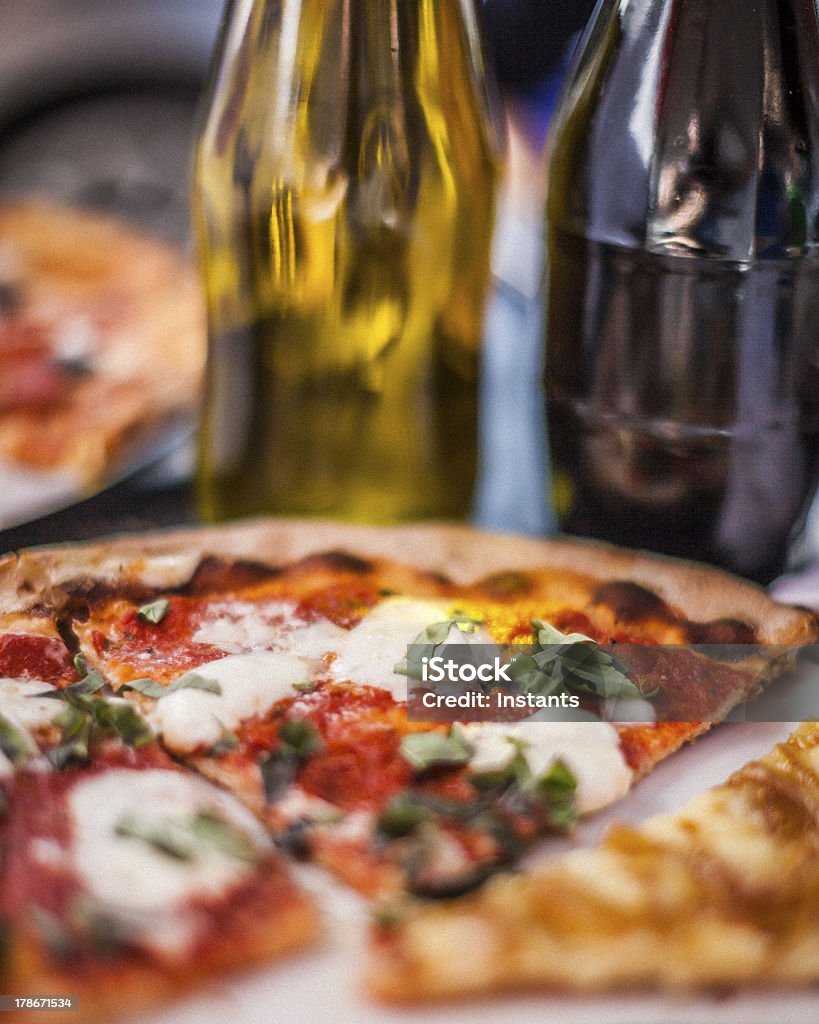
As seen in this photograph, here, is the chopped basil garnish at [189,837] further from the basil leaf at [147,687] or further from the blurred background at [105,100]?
the blurred background at [105,100]

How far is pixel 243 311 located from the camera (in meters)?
0.76

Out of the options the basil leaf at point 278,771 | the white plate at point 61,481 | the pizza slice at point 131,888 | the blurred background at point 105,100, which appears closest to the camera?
the pizza slice at point 131,888

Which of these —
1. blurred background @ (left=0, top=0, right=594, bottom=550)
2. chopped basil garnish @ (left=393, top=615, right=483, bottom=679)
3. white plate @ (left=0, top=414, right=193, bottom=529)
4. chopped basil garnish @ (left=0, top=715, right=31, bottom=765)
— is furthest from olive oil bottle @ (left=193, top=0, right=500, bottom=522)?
blurred background @ (left=0, top=0, right=594, bottom=550)

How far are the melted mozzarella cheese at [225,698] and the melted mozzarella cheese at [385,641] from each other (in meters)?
0.02

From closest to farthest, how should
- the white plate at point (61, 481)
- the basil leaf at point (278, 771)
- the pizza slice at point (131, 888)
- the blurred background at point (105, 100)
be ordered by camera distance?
1. the pizza slice at point (131, 888)
2. the basil leaf at point (278, 771)
3. the white plate at point (61, 481)
4. the blurred background at point (105, 100)

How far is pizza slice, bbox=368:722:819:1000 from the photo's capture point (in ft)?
1.41

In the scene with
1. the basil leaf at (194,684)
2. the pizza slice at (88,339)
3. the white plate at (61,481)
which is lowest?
the basil leaf at (194,684)

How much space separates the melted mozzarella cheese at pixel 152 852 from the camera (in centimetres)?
43

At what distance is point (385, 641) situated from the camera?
0.62 meters

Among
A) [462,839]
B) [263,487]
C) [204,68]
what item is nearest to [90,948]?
[462,839]

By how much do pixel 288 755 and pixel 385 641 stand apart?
0.33ft

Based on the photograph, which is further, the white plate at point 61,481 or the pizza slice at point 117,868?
the white plate at point 61,481

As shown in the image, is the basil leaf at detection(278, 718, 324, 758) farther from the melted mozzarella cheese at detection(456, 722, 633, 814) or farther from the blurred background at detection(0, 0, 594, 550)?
the blurred background at detection(0, 0, 594, 550)

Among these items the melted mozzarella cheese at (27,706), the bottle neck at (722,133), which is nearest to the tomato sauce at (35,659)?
the melted mozzarella cheese at (27,706)
